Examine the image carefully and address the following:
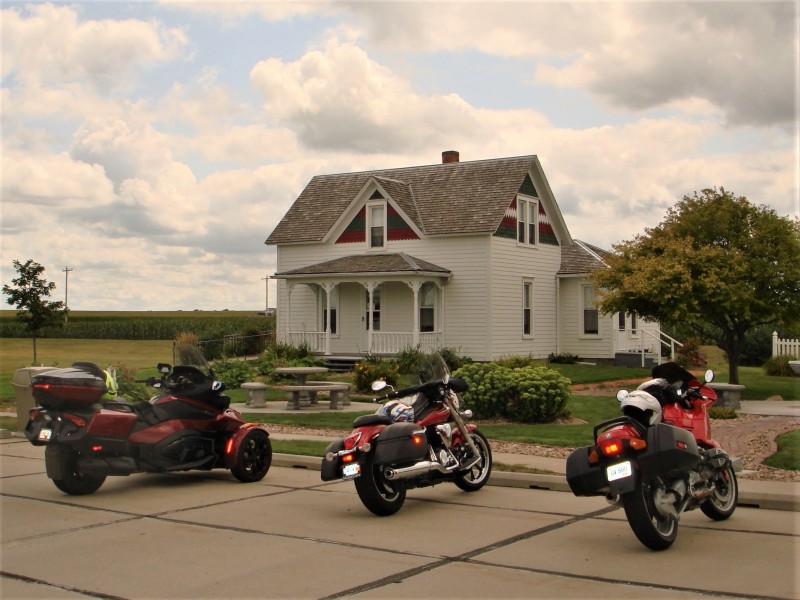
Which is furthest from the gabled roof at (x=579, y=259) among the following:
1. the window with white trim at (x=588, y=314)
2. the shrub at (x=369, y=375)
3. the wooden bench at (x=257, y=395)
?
the wooden bench at (x=257, y=395)

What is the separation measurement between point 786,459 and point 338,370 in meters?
22.3

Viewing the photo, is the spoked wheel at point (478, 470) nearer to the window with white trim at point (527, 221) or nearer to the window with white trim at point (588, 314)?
the window with white trim at point (527, 221)

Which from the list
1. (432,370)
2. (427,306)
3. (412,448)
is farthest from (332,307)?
(412,448)

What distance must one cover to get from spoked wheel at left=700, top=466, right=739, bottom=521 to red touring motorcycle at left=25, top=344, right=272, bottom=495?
5.23 metres

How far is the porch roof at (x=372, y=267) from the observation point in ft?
107

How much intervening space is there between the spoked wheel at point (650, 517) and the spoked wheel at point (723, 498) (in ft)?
3.52

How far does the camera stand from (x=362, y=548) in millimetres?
7973

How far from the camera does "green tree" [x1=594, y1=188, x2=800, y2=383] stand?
2264 centimetres

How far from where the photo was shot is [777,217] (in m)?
23.5

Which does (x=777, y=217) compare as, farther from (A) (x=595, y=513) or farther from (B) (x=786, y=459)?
(A) (x=595, y=513)

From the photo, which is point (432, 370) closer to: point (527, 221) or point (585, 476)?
point (585, 476)

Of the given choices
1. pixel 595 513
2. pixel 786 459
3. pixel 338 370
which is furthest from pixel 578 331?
pixel 595 513

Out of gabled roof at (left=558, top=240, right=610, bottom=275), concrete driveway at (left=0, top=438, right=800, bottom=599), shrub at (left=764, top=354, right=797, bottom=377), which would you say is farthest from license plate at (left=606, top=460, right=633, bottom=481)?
gabled roof at (left=558, top=240, right=610, bottom=275)

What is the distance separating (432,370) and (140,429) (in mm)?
3336
